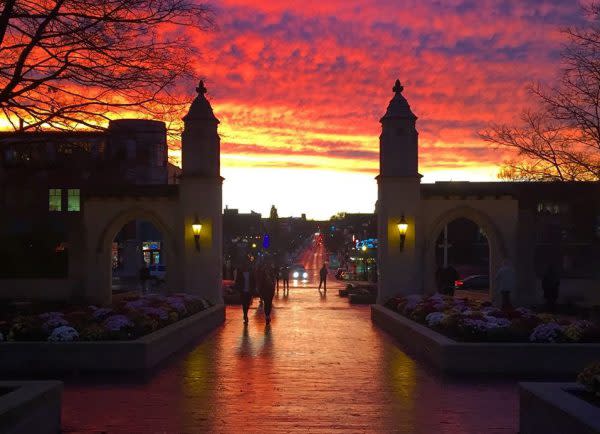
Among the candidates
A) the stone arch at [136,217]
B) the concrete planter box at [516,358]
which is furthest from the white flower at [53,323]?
the stone arch at [136,217]

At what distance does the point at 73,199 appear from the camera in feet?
204

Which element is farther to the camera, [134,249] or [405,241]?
[134,249]

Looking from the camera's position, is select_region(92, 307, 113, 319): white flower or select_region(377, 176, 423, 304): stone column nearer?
select_region(92, 307, 113, 319): white flower

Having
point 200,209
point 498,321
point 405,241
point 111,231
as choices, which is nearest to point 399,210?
point 405,241

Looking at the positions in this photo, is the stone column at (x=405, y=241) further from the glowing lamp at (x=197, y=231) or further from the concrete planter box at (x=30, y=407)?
the concrete planter box at (x=30, y=407)

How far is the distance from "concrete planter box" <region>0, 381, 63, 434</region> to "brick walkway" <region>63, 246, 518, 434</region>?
0.51 meters

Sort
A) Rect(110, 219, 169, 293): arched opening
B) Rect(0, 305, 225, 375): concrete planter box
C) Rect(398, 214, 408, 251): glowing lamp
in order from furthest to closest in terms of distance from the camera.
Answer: Rect(110, 219, 169, 293): arched opening, Rect(398, 214, 408, 251): glowing lamp, Rect(0, 305, 225, 375): concrete planter box

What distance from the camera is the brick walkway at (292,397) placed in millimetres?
9141

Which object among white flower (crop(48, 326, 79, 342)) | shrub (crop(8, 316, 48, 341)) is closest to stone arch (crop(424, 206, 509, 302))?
white flower (crop(48, 326, 79, 342))

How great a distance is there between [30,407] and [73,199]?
56.6m

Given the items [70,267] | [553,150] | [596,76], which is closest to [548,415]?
[596,76]

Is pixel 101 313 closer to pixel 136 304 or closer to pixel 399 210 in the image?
pixel 136 304

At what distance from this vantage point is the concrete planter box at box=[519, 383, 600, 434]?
684 centimetres

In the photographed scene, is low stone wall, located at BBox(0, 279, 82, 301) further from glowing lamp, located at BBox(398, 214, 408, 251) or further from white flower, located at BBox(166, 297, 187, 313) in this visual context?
glowing lamp, located at BBox(398, 214, 408, 251)
